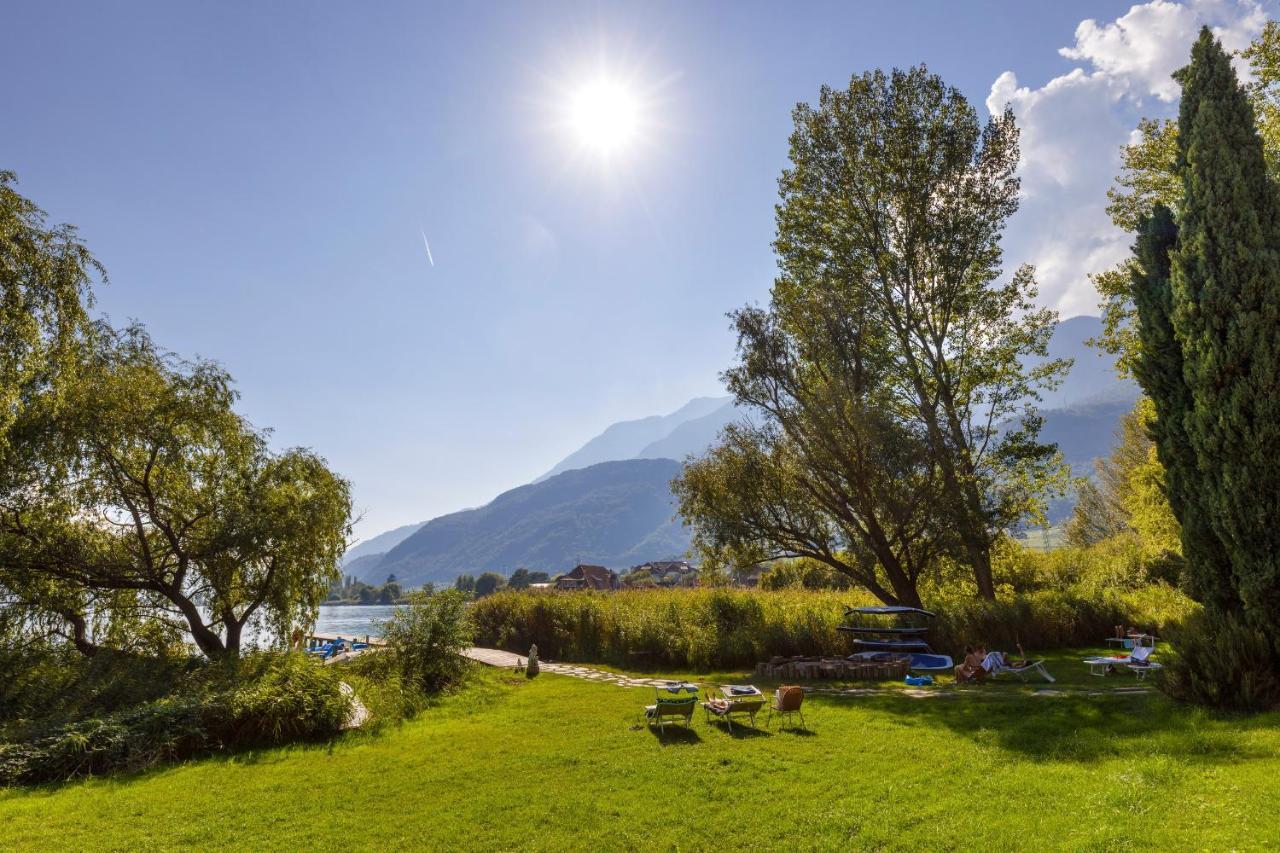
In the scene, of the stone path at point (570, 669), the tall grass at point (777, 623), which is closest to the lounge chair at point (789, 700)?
the stone path at point (570, 669)

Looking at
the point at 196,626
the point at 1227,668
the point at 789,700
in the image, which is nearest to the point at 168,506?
the point at 196,626

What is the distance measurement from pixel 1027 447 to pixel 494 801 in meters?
21.7

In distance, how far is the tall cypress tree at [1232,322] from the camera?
33.5ft

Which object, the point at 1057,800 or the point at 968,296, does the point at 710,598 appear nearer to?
the point at 968,296

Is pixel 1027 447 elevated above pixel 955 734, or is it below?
above

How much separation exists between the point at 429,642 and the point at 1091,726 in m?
16.4

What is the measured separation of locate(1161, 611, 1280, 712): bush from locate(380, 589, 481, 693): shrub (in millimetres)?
17272

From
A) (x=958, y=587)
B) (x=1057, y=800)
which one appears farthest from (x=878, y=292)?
(x=1057, y=800)

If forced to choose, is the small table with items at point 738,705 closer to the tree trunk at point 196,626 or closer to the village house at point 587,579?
the tree trunk at point 196,626

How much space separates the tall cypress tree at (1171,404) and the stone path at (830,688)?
2.78m

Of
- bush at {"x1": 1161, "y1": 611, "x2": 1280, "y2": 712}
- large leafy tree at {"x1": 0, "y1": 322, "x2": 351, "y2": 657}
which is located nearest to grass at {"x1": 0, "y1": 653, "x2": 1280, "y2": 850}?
bush at {"x1": 1161, "y1": 611, "x2": 1280, "y2": 712}

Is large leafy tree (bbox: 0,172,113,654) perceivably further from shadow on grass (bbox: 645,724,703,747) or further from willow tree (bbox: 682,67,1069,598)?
willow tree (bbox: 682,67,1069,598)

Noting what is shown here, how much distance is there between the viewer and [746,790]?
8.59m

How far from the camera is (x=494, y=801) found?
871 centimetres
